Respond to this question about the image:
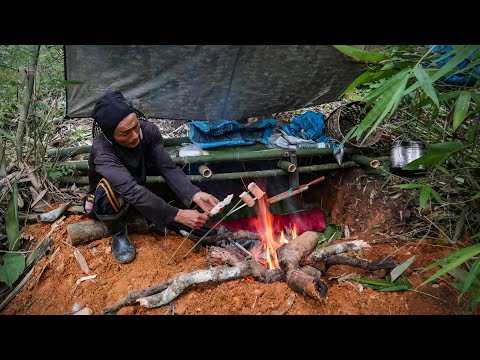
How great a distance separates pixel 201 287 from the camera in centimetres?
261

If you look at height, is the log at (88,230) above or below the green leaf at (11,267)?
above

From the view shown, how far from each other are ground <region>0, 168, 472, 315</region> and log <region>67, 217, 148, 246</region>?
3.0 inches

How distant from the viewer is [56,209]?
136 inches

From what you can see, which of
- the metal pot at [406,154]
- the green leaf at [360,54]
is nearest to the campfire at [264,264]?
the green leaf at [360,54]

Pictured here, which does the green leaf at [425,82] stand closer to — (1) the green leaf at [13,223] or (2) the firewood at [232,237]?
(2) the firewood at [232,237]

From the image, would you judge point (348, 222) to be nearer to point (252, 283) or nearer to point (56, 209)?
point (252, 283)

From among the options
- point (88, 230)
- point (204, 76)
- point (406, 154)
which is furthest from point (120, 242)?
point (406, 154)

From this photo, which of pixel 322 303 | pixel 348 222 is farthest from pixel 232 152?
pixel 322 303

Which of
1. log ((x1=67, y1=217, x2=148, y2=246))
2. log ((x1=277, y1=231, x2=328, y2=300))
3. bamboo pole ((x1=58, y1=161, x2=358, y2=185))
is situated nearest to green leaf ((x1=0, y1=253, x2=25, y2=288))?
log ((x1=67, y1=217, x2=148, y2=246))

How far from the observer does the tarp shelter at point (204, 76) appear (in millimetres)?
3496

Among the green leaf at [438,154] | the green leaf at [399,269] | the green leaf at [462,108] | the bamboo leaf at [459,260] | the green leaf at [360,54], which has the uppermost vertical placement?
the green leaf at [360,54]

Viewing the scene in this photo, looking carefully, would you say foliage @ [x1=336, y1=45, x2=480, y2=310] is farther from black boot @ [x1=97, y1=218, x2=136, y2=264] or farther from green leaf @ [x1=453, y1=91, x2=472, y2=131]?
black boot @ [x1=97, y1=218, x2=136, y2=264]

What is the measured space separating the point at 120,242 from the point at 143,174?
74 cm

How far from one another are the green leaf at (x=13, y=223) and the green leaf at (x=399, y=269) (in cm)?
353
